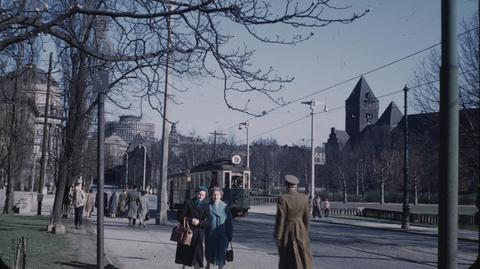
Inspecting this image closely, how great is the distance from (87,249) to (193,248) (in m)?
5.66

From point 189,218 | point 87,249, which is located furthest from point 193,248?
point 87,249

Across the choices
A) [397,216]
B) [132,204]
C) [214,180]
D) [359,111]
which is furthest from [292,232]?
[359,111]

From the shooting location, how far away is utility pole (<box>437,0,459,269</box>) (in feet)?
14.8

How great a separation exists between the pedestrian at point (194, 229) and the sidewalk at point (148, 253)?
2.22 metres

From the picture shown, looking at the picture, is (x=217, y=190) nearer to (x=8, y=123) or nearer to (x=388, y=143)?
(x=8, y=123)

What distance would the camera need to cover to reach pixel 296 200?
8750 mm

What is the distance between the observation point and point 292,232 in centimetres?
867

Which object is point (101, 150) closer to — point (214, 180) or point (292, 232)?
point (292, 232)

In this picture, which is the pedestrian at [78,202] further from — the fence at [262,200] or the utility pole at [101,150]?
the fence at [262,200]

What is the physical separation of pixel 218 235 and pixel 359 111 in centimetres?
11319

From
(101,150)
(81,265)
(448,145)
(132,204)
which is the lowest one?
(81,265)

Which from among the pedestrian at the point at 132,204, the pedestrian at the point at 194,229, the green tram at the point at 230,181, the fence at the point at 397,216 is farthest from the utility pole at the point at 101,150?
the fence at the point at 397,216

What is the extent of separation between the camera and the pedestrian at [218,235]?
10203 millimetres

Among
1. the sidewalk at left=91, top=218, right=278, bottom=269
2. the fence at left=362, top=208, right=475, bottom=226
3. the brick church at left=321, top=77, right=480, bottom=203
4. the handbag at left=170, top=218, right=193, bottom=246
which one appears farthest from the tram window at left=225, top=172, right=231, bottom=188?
the handbag at left=170, top=218, right=193, bottom=246
